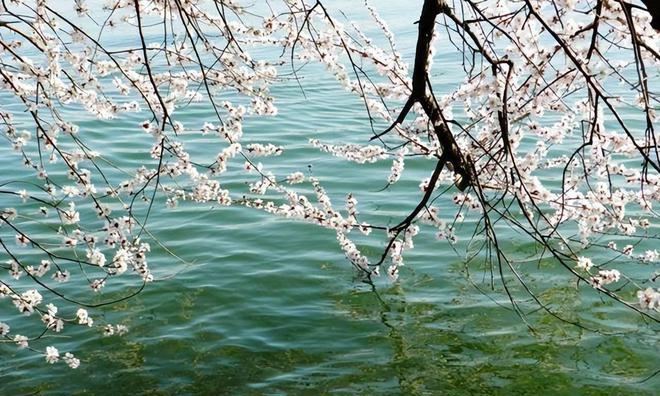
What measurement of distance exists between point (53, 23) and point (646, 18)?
12.0 feet

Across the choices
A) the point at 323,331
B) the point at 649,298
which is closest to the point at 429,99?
the point at 649,298

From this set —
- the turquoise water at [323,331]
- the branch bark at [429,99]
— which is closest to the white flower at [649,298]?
the branch bark at [429,99]

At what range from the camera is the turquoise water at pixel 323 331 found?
261 inches

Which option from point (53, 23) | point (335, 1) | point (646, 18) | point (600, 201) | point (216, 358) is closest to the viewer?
point (646, 18)

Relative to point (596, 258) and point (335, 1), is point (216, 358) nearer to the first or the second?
point (596, 258)

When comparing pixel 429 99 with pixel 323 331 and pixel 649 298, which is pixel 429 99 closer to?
pixel 649 298

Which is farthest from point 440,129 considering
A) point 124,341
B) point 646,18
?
point 124,341

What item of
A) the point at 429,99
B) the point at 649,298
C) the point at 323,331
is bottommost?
the point at 323,331

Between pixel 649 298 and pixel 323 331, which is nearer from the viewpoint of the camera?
pixel 649 298

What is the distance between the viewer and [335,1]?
24.5 meters

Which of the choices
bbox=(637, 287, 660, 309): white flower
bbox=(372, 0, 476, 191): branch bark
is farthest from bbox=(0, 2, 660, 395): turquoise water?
bbox=(372, 0, 476, 191): branch bark

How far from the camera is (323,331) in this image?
748cm

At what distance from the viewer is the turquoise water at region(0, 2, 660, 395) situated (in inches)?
261

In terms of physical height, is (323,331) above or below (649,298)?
below
